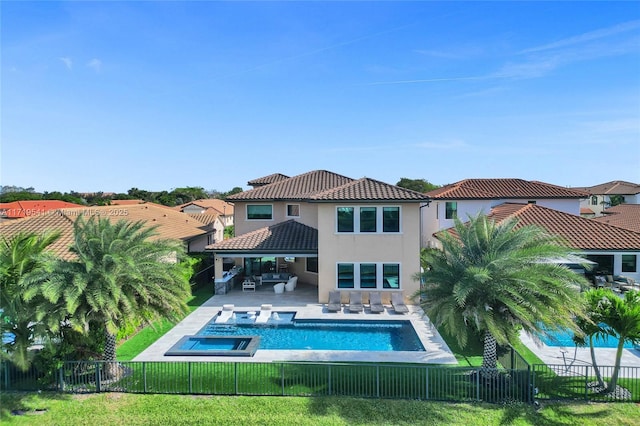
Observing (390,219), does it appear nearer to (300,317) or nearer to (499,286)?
(300,317)

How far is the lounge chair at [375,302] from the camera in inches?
837

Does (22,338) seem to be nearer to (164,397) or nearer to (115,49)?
(164,397)

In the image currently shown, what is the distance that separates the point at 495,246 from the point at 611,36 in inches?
527

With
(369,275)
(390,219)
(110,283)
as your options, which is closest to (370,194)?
(390,219)

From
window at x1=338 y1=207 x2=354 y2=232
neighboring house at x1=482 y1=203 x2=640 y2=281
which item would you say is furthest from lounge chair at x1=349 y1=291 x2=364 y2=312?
neighboring house at x1=482 y1=203 x2=640 y2=281

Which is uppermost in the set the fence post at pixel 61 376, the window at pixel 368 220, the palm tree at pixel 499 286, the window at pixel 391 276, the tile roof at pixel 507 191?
the tile roof at pixel 507 191

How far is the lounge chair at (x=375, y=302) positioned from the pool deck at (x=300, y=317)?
0.31m

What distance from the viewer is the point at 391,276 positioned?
23.3m

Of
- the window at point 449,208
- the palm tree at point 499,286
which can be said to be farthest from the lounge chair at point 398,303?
the window at point 449,208

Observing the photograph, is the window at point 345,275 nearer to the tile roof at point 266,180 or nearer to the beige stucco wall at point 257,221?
the beige stucco wall at point 257,221

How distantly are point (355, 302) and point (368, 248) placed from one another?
3453 millimetres

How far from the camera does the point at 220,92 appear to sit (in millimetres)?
28344

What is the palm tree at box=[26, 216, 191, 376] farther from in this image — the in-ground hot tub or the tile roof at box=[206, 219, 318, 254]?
the tile roof at box=[206, 219, 318, 254]

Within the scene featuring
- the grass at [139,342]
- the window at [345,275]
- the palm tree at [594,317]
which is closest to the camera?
the palm tree at [594,317]
